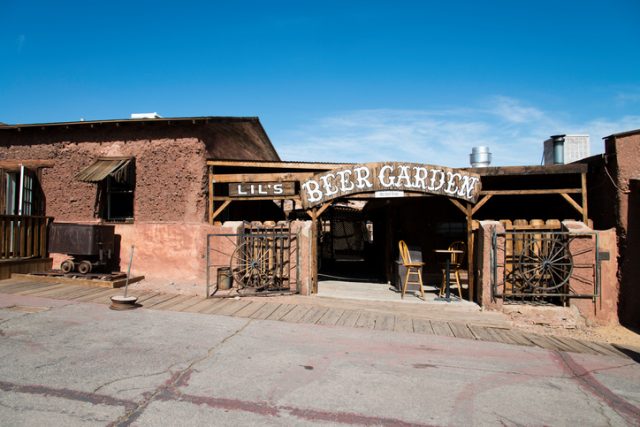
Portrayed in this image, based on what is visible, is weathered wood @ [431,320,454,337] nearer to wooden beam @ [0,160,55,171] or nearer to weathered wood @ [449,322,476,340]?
weathered wood @ [449,322,476,340]

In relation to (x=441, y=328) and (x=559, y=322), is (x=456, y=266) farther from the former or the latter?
(x=441, y=328)

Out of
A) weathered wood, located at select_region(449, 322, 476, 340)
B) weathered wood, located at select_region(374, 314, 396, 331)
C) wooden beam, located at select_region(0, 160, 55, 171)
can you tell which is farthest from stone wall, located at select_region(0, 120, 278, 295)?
weathered wood, located at select_region(449, 322, 476, 340)

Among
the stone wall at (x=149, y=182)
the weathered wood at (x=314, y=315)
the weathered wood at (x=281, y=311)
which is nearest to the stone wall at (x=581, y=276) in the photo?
the weathered wood at (x=314, y=315)

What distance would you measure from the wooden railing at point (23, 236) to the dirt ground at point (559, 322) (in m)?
12.4

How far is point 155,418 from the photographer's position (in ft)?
12.2

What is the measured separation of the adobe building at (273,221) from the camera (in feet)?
29.0

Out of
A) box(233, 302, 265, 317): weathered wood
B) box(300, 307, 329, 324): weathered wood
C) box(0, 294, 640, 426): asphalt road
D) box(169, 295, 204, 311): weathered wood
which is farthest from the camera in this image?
box(169, 295, 204, 311): weathered wood

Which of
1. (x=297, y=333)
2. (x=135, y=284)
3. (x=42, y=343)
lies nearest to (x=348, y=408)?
(x=297, y=333)

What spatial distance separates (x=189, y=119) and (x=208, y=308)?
18.3 ft

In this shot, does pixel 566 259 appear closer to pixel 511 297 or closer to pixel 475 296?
pixel 511 297

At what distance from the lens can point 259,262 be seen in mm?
9539

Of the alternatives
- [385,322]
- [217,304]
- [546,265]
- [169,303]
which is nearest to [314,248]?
[217,304]

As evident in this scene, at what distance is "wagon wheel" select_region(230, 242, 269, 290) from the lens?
372 inches

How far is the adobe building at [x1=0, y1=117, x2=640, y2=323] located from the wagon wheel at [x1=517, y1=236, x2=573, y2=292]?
3 cm
